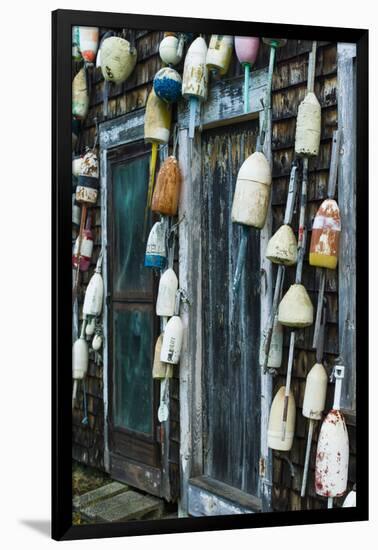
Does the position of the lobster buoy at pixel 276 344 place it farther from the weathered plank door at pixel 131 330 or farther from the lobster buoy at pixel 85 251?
the lobster buoy at pixel 85 251

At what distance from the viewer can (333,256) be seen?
4.77 metres

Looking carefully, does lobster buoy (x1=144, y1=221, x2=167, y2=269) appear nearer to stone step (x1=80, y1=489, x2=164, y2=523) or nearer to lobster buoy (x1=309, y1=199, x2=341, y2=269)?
lobster buoy (x1=309, y1=199, x2=341, y2=269)

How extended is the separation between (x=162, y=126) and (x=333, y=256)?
92cm

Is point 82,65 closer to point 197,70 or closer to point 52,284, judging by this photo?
point 197,70

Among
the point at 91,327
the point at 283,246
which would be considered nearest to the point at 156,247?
the point at 91,327

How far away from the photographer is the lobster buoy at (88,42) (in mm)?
4566

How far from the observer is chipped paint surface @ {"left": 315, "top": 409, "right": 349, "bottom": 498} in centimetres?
477

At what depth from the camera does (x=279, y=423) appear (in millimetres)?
4797

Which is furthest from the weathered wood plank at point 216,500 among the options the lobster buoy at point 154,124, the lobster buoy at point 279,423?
the lobster buoy at point 154,124

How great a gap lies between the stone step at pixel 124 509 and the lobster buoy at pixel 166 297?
31.2 inches

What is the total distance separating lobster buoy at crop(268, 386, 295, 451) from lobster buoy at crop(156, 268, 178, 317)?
589mm

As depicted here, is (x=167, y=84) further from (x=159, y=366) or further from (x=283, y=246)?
(x=159, y=366)

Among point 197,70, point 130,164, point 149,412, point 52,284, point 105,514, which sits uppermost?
point 197,70

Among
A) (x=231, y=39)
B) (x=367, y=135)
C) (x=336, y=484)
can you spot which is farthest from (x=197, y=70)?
(x=336, y=484)
